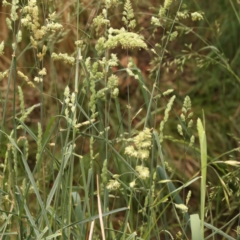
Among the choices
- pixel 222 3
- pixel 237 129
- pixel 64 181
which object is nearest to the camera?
pixel 64 181

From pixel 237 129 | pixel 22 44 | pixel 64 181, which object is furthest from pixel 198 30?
pixel 64 181

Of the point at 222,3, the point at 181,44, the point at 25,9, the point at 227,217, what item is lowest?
the point at 227,217

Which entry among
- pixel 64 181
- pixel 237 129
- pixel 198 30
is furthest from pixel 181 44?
pixel 64 181

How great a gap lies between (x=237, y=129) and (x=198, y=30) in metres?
0.61

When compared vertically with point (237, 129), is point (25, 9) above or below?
above

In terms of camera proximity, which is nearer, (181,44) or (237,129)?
(237,129)

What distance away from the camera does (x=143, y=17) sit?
12.0 feet

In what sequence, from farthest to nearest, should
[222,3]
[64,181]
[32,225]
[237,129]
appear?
[222,3]
[237,129]
[64,181]
[32,225]

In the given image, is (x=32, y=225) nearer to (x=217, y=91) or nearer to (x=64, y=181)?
(x=64, y=181)

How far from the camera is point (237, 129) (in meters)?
3.05

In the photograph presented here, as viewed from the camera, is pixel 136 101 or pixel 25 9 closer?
pixel 25 9

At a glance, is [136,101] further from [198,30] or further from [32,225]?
[32,225]

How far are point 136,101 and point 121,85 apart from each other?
200 mm

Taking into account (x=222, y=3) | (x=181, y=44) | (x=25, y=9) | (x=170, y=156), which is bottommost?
(x=170, y=156)
